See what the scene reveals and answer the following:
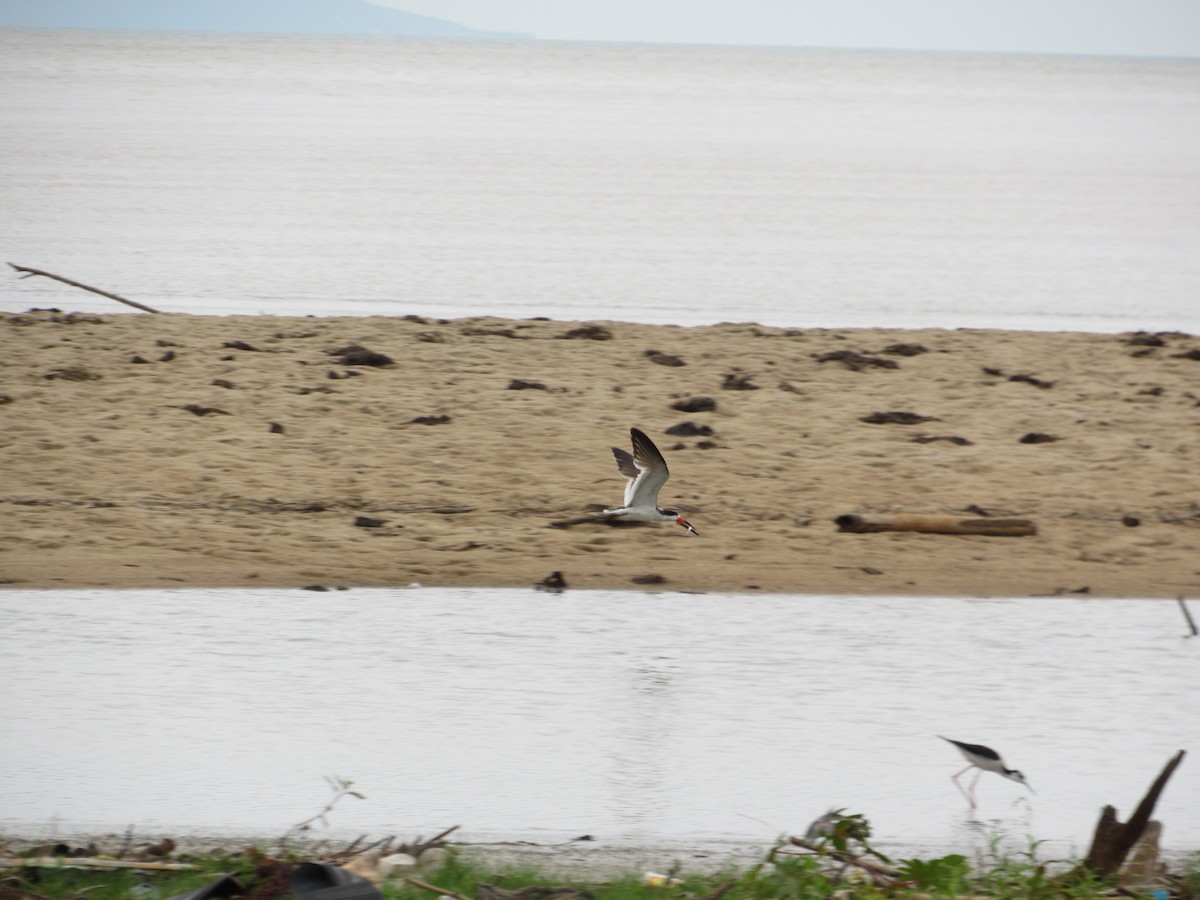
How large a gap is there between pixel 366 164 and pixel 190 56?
11857 cm

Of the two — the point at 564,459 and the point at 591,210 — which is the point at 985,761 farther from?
the point at 591,210

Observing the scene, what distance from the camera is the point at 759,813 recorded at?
6.43 m

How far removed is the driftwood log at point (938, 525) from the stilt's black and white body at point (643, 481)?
6.71 feet

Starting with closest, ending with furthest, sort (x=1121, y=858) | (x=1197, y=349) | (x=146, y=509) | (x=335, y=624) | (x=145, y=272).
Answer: (x=1121, y=858)
(x=335, y=624)
(x=146, y=509)
(x=1197, y=349)
(x=145, y=272)

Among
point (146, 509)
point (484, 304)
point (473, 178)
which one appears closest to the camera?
point (146, 509)

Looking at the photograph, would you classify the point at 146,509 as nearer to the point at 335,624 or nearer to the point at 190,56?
the point at 335,624

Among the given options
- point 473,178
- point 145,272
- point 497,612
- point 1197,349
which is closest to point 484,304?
point 145,272

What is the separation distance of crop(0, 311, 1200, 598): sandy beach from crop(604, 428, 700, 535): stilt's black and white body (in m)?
0.82

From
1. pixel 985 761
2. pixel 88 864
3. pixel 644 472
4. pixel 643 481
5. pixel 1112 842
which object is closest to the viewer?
pixel 88 864

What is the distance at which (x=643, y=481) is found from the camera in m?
9.33

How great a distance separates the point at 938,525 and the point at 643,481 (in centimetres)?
289

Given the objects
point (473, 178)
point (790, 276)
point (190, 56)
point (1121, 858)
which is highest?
point (190, 56)

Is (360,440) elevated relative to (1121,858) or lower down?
elevated

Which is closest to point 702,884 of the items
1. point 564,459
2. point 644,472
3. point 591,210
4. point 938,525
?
point 644,472
